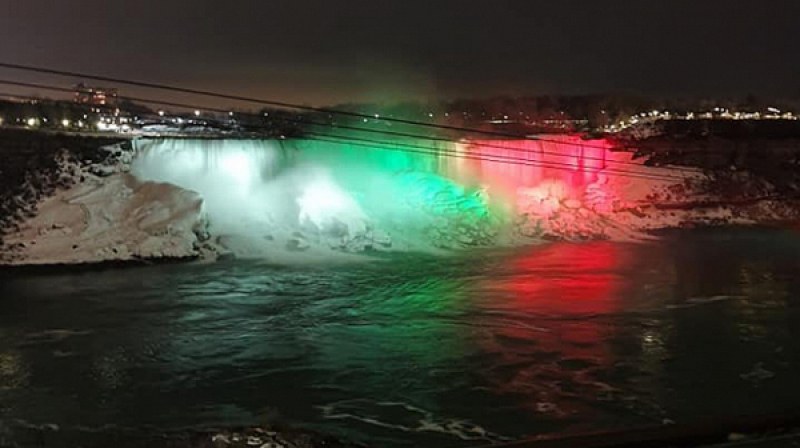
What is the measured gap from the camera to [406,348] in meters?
12.5

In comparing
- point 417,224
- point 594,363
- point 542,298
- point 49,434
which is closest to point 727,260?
point 542,298

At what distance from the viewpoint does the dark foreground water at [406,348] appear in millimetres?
9391

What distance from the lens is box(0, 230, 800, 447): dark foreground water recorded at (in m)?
9.39

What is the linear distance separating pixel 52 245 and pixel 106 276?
3.68 metres

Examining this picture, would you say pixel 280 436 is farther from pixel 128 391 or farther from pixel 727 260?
pixel 727 260

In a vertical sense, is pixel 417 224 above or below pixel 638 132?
below

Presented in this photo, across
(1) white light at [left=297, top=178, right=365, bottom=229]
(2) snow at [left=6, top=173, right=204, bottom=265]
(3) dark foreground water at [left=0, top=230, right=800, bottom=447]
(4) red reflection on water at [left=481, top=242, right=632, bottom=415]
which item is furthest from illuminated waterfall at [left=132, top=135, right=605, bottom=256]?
(4) red reflection on water at [left=481, top=242, right=632, bottom=415]

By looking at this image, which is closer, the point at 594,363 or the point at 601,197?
the point at 594,363

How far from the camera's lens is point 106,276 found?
21.3m

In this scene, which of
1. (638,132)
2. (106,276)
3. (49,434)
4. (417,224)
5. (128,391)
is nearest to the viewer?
(49,434)

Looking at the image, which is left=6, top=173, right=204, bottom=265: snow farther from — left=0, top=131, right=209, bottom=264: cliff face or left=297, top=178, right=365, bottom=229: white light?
left=297, top=178, right=365, bottom=229: white light

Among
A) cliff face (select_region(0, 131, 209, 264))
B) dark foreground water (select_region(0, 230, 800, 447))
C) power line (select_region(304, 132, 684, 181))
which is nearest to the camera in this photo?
dark foreground water (select_region(0, 230, 800, 447))

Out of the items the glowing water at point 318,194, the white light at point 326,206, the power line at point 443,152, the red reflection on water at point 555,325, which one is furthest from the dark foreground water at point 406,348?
the power line at point 443,152

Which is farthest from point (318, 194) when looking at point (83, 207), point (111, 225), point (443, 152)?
point (83, 207)
